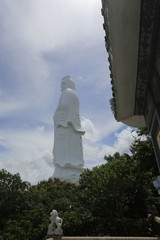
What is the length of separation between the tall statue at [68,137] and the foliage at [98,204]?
873 centimetres

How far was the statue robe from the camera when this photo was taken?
19.8m

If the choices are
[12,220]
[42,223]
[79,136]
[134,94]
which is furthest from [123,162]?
[79,136]

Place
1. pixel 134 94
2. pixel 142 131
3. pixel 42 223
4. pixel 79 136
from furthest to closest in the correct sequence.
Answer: pixel 79 136 < pixel 142 131 < pixel 42 223 < pixel 134 94

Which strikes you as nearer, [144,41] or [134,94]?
[144,41]

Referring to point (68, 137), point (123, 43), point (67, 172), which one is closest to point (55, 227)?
point (123, 43)

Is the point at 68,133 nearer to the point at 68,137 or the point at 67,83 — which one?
the point at 68,137

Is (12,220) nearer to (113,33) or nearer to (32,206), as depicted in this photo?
(32,206)

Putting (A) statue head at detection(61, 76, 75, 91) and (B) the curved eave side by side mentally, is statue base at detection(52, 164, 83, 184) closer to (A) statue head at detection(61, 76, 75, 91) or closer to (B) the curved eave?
(A) statue head at detection(61, 76, 75, 91)

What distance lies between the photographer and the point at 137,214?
912cm

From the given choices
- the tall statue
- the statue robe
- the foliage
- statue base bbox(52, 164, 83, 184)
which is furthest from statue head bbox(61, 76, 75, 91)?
the foliage

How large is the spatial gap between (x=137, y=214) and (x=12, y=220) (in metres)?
4.84

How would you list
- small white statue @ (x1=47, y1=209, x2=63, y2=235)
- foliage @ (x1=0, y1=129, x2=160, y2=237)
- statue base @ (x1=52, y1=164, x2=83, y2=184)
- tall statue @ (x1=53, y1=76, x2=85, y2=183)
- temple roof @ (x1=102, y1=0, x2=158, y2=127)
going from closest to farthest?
temple roof @ (x1=102, y1=0, x2=158, y2=127)
small white statue @ (x1=47, y1=209, x2=63, y2=235)
foliage @ (x1=0, y1=129, x2=160, y2=237)
statue base @ (x1=52, y1=164, x2=83, y2=184)
tall statue @ (x1=53, y1=76, x2=85, y2=183)

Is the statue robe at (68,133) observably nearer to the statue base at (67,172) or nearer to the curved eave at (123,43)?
the statue base at (67,172)

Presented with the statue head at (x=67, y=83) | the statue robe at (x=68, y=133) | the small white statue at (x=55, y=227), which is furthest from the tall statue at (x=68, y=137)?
the small white statue at (x=55, y=227)
